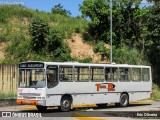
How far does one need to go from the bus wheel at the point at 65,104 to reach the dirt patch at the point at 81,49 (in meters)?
20.2

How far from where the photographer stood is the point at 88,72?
25.5m

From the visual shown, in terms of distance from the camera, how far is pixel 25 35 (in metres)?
45.2

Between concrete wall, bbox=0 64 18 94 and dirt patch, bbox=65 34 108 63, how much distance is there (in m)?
12.7

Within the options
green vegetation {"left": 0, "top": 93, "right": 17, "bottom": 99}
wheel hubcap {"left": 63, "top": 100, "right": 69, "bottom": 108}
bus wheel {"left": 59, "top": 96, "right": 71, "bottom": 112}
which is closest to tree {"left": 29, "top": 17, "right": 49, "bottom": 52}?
green vegetation {"left": 0, "top": 93, "right": 17, "bottom": 99}

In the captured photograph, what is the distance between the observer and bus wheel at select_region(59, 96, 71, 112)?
2380 cm

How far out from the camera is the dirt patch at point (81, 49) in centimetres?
4506

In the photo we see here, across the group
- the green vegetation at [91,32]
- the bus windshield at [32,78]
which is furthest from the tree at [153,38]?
the bus windshield at [32,78]

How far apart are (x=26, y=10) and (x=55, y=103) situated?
28653 mm

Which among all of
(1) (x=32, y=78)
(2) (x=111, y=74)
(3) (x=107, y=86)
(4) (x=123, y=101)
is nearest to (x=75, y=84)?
(1) (x=32, y=78)

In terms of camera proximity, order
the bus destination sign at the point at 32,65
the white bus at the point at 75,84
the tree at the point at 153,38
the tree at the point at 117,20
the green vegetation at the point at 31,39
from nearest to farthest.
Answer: the white bus at the point at 75,84
the bus destination sign at the point at 32,65
the green vegetation at the point at 31,39
the tree at the point at 153,38
the tree at the point at 117,20

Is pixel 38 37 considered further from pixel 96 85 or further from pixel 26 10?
pixel 96 85

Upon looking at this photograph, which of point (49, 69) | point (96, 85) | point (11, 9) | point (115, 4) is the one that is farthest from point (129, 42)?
point (49, 69)

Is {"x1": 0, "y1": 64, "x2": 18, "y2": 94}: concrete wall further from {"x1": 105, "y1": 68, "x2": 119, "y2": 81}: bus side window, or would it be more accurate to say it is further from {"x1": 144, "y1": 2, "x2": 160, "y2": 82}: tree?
{"x1": 144, "y1": 2, "x2": 160, "y2": 82}: tree

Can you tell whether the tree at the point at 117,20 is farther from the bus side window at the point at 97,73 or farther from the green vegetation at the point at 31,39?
the bus side window at the point at 97,73
